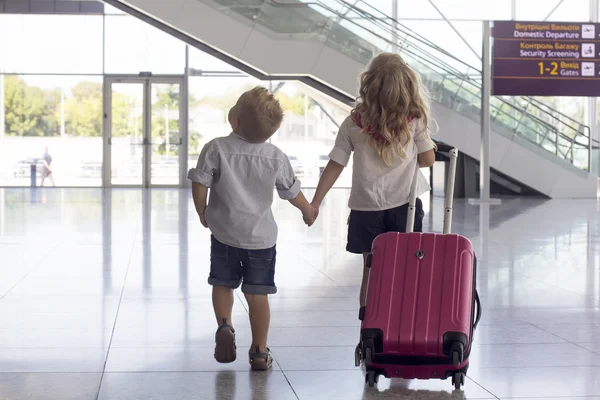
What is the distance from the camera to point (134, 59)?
29266 millimetres

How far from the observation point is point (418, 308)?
3.85 meters

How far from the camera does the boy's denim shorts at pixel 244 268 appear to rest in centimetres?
432

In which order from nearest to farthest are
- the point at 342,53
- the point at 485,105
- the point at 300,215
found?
the point at 300,215 → the point at 485,105 → the point at 342,53

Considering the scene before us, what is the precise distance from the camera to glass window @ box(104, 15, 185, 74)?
95.8ft

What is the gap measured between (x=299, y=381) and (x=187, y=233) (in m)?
7.69

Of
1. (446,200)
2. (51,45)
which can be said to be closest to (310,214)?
(446,200)

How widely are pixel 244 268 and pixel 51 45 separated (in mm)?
26695

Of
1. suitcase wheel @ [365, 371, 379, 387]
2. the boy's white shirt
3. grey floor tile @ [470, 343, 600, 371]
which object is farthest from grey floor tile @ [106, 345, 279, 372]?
grey floor tile @ [470, 343, 600, 371]

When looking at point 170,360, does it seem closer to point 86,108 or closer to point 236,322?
point 236,322

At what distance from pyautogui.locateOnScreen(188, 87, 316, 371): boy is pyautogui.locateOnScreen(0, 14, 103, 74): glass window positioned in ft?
85.0

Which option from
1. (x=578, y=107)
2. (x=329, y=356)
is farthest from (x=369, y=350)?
(x=578, y=107)

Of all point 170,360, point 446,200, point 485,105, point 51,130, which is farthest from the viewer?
point 51,130

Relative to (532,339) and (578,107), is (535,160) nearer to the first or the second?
(578,107)

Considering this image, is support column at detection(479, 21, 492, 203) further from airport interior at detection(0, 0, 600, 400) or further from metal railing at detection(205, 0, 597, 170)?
metal railing at detection(205, 0, 597, 170)
